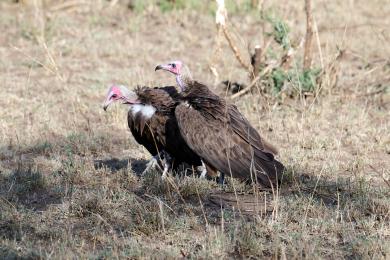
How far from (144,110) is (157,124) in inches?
7.9

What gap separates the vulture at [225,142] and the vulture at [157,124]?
0.63 ft

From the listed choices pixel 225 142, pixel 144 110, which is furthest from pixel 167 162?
pixel 225 142

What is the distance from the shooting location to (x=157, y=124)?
7020 millimetres

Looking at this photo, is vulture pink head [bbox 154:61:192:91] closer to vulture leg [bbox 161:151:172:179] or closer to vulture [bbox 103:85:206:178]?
vulture [bbox 103:85:206:178]

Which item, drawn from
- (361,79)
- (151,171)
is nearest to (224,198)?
(151,171)

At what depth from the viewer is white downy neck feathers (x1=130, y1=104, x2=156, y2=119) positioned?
7055mm

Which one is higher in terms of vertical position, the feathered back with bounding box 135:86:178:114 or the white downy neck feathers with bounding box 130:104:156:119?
the feathered back with bounding box 135:86:178:114

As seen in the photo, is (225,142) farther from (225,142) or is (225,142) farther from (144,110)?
(144,110)

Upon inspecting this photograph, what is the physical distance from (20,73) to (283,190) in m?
5.85

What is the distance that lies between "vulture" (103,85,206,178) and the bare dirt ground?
27 cm

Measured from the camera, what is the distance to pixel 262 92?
10.1 meters

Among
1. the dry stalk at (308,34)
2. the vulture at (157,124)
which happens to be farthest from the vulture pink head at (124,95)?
the dry stalk at (308,34)

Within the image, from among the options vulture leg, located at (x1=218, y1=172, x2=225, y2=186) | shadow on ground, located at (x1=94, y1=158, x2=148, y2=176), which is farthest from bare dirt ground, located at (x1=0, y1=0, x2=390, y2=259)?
vulture leg, located at (x1=218, y1=172, x2=225, y2=186)

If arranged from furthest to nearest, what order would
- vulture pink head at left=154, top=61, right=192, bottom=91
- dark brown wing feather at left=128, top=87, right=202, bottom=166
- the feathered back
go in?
vulture pink head at left=154, top=61, right=192, bottom=91
the feathered back
dark brown wing feather at left=128, top=87, right=202, bottom=166
